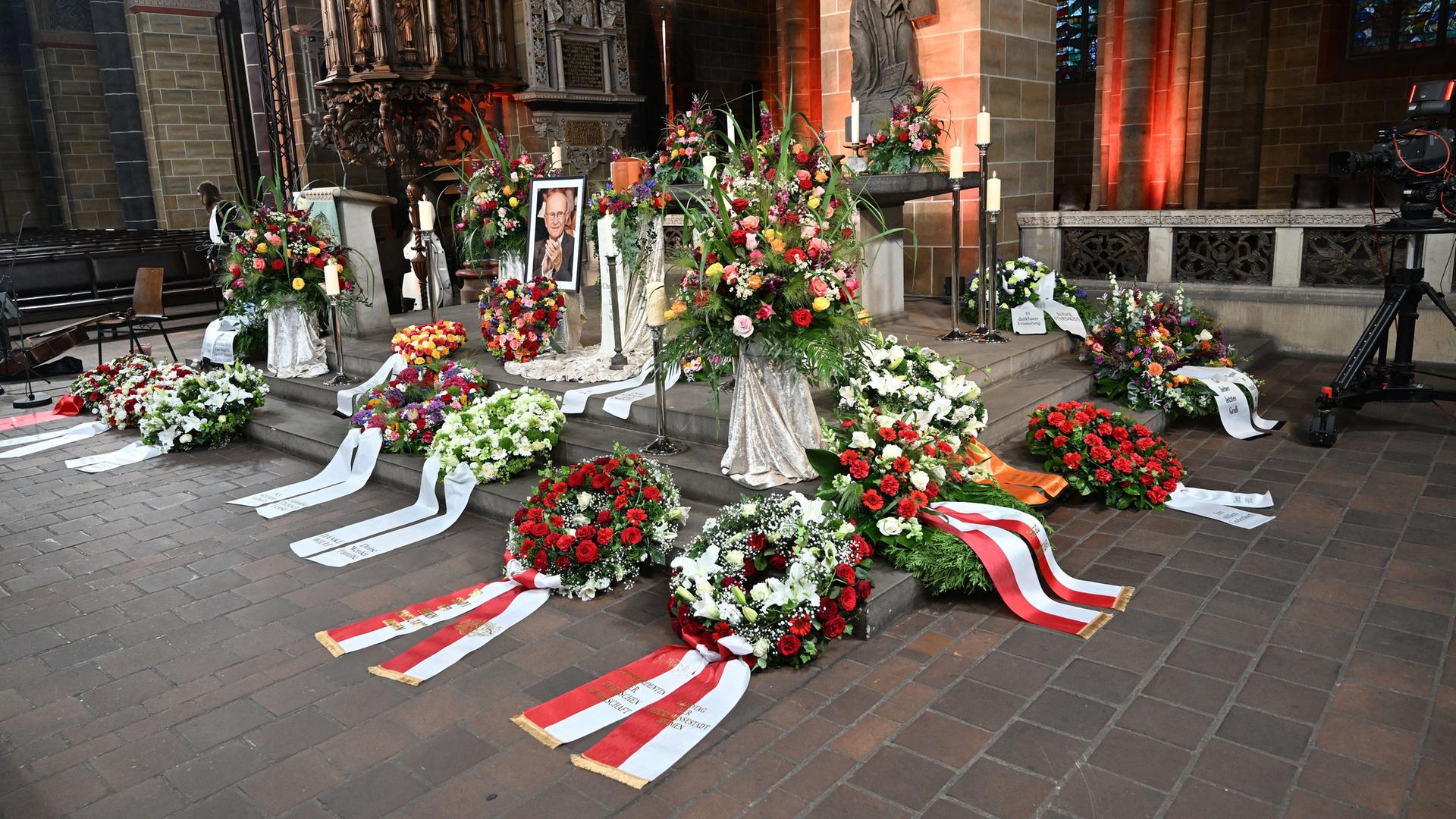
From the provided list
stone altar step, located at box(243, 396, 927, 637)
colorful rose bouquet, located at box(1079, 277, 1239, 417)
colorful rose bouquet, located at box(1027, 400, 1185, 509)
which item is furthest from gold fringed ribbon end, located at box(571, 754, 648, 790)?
colorful rose bouquet, located at box(1079, 277, 1239, 417)

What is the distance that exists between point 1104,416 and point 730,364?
2.01 m

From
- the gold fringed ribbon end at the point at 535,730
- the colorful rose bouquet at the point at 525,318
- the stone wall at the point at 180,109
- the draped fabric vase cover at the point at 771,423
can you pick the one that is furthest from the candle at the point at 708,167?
the stone wall at the point at 180,109

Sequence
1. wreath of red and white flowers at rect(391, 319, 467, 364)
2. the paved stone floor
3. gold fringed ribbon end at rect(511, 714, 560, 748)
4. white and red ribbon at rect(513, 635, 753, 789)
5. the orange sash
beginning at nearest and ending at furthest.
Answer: the paved stone floor
white and red ribbon at rect(513, 635, 753, 789)
gold fringed ribbon end at rect(511, 714, 560, 748)
the orange sash
wreath of red and white flowers at rect(391, 319, 467, 364)

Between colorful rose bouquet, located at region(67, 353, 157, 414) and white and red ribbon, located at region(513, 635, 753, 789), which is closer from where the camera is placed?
white and red ribbon, located at region(513, 635, 753, 789)

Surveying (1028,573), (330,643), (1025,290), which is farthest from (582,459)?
(1025,290)

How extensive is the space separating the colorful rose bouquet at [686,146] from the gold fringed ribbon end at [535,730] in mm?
4599

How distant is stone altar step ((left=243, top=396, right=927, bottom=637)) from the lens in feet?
12.6

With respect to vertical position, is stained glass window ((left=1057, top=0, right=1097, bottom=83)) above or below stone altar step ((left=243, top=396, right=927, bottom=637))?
above

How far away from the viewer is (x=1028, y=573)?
3883mm

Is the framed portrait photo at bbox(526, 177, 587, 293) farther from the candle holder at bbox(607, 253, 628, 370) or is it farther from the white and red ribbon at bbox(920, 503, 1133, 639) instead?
the white and red ribbon at bbox(920, 503, 1133, 639)

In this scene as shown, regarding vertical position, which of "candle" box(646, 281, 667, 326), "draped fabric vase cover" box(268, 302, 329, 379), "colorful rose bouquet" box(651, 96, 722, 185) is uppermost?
"colorful rose bouquet" box(651, 96, 722, 185)

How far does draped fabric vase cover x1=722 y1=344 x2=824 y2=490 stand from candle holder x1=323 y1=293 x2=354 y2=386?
4.20 metres

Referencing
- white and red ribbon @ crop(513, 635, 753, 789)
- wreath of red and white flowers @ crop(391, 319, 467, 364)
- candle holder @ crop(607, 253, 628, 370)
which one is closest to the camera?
white and red ribbon @ crop(513, 635, 753, 789)

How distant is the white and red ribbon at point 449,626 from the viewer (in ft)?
11.9
